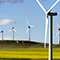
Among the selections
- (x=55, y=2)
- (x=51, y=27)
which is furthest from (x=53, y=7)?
(x=51, y=27)

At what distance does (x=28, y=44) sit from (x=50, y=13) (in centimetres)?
12701

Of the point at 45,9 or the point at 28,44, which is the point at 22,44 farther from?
the point at 45,9

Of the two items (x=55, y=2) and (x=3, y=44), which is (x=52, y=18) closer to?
(x=55, y=2)

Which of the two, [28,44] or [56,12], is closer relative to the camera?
[56,12]

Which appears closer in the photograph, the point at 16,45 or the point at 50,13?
the point at 50,13

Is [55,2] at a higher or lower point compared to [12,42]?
higher

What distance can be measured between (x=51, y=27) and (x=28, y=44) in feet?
418

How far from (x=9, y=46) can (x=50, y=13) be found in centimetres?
12203

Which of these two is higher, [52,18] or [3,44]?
[52,18]

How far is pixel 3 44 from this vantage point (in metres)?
173

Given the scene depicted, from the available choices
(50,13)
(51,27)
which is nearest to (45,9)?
(50,13)

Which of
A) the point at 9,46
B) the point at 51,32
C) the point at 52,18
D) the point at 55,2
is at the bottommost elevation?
the point at 9,46

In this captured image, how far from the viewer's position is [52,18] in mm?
47500

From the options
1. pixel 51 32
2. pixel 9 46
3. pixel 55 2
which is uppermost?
pixel 55 2
